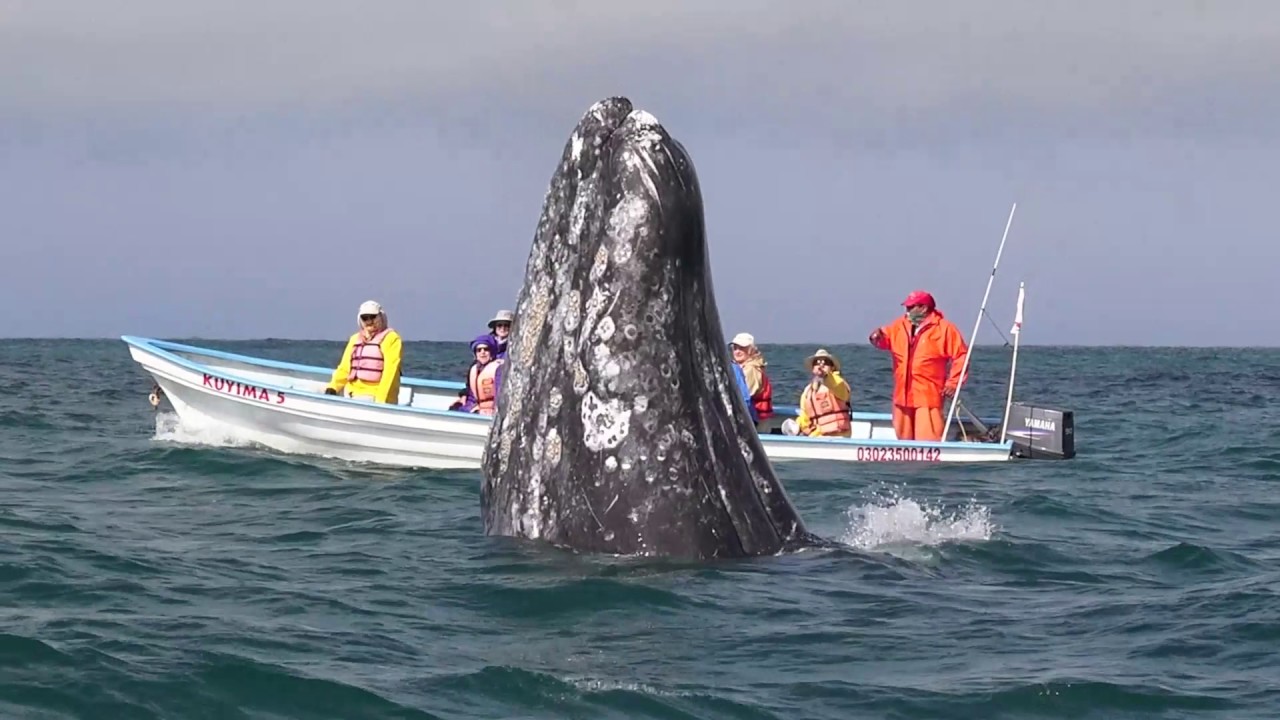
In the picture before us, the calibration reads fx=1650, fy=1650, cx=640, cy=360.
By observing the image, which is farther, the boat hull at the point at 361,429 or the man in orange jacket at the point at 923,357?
the man in orange jacket at the point at 923,357

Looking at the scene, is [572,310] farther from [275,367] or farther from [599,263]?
[275,367]

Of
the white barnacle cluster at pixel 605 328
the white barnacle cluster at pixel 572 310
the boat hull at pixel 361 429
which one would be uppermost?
the white barnacle cluster at pixel 572 310

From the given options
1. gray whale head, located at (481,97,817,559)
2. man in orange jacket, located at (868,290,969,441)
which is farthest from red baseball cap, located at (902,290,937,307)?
gray whale head, located at (481,97,817,559)

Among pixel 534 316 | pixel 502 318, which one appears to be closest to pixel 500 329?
pixel 502 318

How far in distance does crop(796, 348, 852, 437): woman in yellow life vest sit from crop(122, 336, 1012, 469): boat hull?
86 cm

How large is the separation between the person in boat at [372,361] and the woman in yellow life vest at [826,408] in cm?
447

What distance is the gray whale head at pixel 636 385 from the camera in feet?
24.1

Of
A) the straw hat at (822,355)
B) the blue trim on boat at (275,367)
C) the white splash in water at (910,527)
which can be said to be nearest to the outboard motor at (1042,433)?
the straw hat at (822,355)

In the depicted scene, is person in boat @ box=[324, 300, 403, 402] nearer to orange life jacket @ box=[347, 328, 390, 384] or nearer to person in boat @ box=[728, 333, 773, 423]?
orange life jacket @ box=[347, 328, 390, 384]

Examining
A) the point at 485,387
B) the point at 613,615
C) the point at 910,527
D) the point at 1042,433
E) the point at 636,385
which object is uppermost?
the point at 636,385

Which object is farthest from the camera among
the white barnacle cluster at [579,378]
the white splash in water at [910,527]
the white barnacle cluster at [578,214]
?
the white splash in water at [910,527]

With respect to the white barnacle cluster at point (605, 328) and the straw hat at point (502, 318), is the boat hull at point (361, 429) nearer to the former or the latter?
the straw hat at point (502, 318)

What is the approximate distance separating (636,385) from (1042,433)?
37.4 ft

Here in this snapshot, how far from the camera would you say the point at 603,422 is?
7379mm
